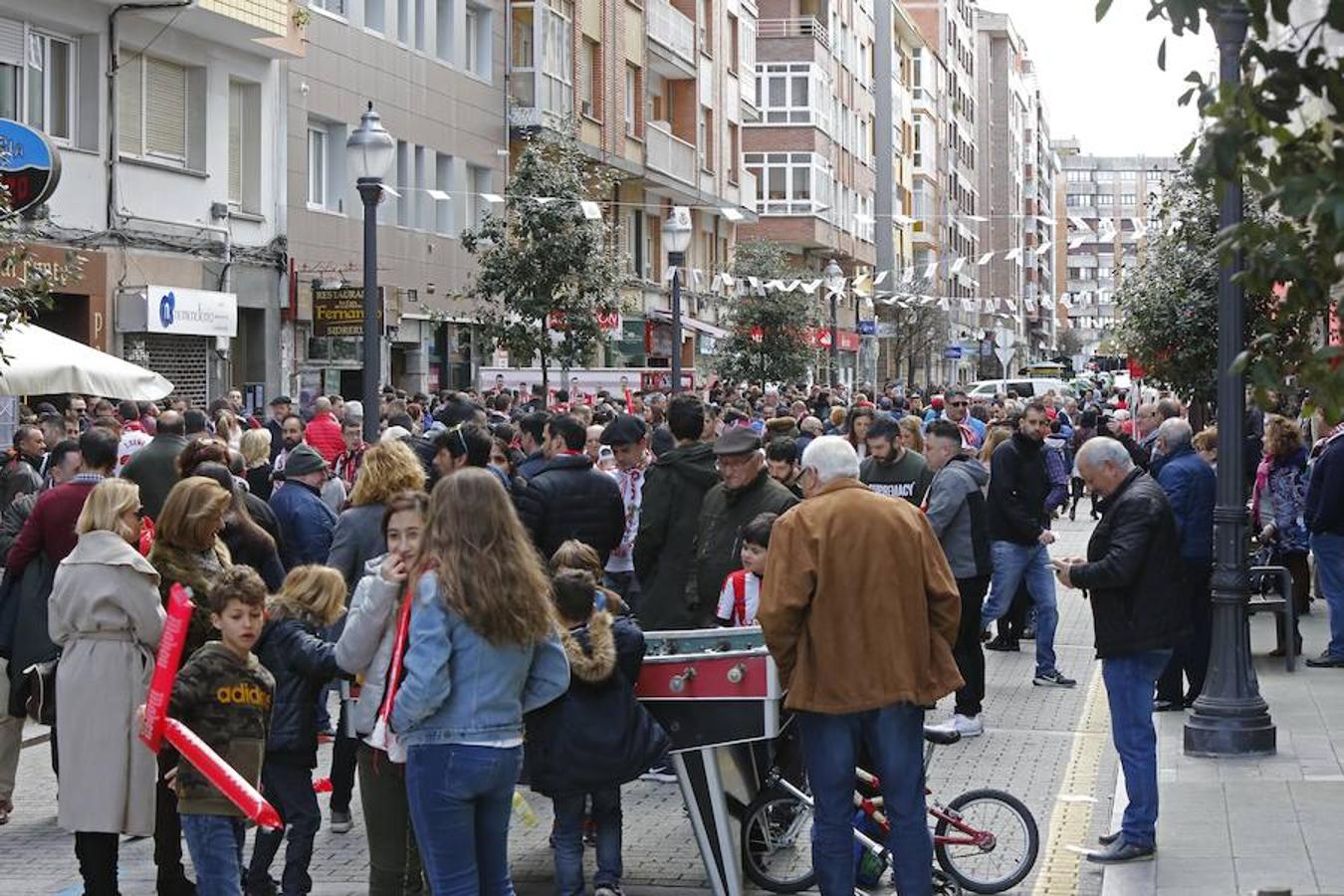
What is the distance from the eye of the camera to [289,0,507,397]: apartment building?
31.0 metres

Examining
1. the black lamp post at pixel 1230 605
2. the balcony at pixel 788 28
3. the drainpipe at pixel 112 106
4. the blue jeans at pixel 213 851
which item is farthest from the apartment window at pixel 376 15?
the balcony at pixel 788 28

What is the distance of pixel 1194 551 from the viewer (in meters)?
13.8

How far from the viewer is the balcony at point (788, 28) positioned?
69812 mm

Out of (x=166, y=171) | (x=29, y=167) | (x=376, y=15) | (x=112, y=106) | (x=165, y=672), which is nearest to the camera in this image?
(x=165, y=672)

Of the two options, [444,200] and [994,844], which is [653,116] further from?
[994,844]

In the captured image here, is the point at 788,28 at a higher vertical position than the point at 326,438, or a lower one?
higher

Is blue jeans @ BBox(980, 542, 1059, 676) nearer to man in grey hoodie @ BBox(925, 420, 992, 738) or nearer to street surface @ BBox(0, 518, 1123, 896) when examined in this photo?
street surface @ BBox(0, 518, 1123, 896)

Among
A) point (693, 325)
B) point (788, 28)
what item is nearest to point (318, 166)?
point (693, 325)

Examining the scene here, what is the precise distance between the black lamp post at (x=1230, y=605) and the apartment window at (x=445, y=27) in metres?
26.8

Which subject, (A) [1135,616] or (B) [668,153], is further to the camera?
(B) [668,153]

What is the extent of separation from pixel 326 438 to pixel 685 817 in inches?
403

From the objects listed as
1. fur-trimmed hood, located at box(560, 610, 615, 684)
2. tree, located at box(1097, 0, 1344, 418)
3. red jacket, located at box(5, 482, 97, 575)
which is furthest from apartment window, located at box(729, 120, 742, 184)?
tree, located at box(1097, 0, 1344, 418)

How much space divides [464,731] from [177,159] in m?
22.4

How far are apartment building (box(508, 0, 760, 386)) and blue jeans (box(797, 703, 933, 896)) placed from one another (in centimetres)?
2654
